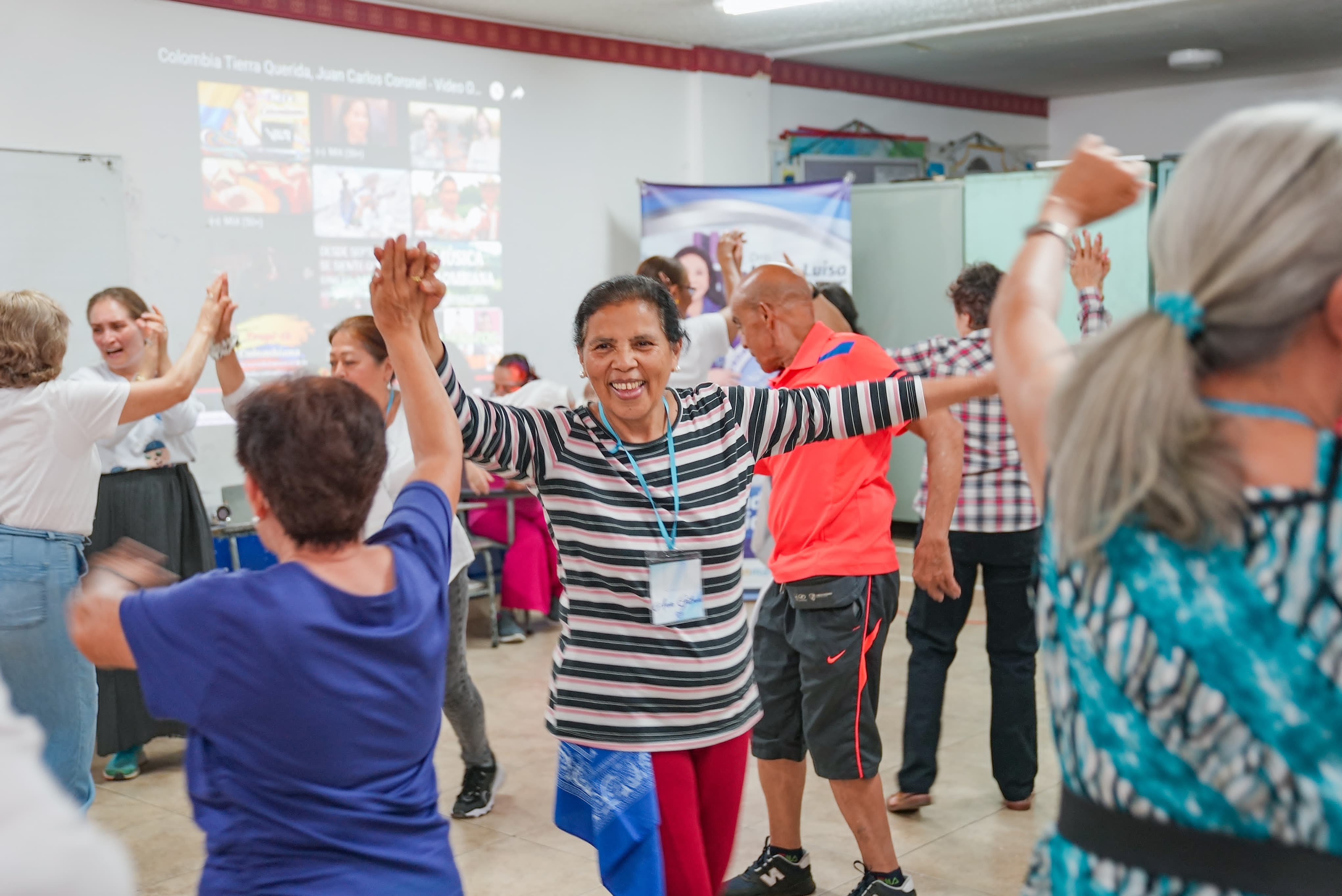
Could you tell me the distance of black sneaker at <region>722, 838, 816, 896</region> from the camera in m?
3.35

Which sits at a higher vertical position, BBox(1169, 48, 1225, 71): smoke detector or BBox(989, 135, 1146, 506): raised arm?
BBox(1169, 48, 1225, 71): smoke detector

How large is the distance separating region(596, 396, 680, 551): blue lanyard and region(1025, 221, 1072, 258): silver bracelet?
1.01 metres

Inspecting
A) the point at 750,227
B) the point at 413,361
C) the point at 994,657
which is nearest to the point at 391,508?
the point at 413,361

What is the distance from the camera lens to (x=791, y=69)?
377 inches

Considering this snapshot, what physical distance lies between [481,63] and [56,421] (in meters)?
5.27

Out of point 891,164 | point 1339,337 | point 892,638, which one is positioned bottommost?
point 892,638

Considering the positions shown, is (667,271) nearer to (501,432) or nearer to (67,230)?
(501,432)

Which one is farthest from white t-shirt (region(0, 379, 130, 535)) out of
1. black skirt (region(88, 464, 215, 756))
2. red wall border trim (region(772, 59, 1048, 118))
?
red wall border trim (region(772, 59, 1048, 118))

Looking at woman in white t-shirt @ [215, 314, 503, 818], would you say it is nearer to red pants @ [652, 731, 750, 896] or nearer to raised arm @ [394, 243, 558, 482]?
raised arm @ [394, 243, 558, 482]

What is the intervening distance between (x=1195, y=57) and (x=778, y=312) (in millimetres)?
7600

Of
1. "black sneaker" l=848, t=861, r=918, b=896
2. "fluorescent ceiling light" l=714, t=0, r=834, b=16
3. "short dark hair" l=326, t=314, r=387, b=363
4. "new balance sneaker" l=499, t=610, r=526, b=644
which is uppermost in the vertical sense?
"fluorescent ceiling light" l=714, t=0, r=834, b=16

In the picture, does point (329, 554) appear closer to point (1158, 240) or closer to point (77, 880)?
point (77, 880)

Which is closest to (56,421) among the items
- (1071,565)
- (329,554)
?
(329,554)

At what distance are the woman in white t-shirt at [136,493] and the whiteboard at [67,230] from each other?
186 cm
